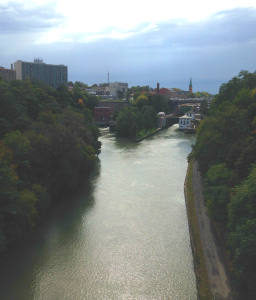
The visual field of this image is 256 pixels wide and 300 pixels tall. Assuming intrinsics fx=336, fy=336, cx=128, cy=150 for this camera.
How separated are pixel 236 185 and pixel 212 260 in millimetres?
1726

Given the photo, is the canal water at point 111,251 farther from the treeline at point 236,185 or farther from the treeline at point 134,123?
the treeline at point 134,123

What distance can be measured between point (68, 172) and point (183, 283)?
19.5ft

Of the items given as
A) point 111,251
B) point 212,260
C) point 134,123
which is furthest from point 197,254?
point 134,123

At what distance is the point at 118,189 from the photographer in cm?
1275

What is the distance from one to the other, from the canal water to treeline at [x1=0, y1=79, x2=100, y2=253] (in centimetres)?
68

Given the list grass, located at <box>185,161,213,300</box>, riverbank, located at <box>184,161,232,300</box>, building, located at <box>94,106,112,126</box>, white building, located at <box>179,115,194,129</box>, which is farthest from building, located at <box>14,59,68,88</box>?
riverbank, located at <box>184,161,232,300</box>

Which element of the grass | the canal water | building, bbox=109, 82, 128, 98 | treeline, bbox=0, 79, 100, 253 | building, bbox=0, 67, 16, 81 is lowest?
the canal water

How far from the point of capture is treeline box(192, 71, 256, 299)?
16.9 ft

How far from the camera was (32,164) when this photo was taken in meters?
10.4

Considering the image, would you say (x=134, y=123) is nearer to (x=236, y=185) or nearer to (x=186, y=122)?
(x=186, y=122)

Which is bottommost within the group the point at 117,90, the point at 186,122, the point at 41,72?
the point at 186,122

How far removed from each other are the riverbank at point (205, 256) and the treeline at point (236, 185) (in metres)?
0.27

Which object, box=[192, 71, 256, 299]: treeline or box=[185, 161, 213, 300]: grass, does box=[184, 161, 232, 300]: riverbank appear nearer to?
box=[185, 161, 213, 300]: grass

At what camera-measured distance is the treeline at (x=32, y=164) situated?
24.8 feet
